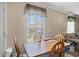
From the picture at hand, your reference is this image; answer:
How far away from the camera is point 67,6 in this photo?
172 cm

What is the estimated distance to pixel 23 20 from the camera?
171 cm

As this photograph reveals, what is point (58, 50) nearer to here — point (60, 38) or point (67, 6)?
point (60, 38)

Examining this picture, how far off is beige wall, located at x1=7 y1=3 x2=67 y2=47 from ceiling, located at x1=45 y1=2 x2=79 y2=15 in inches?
2.9

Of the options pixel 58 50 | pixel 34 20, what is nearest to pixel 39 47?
pixel 58 50

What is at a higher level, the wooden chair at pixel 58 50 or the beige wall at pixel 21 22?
the beige wall at pixel 21 22

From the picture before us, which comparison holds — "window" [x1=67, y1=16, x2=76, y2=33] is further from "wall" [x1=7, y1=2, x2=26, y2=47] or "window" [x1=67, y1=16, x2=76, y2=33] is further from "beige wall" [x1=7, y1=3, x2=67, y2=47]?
"wall" [x1=7, y1=2, x2=26, y2=47]

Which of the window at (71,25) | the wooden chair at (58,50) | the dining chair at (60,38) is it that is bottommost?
the wooden chair at (58,50)

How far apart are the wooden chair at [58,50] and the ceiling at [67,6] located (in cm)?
48

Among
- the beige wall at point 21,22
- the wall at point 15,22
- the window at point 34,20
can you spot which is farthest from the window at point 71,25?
the wall at point 15,22

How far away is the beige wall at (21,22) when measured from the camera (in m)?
1.66

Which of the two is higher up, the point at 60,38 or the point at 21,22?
the point at 21,22

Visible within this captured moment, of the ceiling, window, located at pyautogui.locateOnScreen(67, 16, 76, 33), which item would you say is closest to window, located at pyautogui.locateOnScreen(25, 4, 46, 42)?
the ceiling

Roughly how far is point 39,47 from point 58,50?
0.28 m

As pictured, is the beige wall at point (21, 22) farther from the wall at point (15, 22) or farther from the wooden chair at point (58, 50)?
the wooden chair at point (58, 50)
